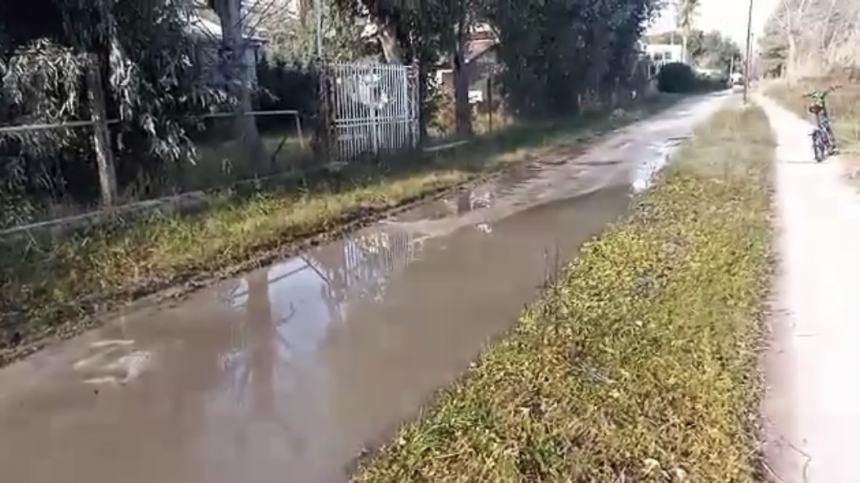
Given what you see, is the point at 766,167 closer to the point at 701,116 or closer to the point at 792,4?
the point at 701,116

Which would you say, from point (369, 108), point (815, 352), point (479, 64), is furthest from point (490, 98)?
point (815, 352)

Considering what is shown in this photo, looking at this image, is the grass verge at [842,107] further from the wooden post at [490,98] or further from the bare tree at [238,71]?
the bare tree at [238,71]

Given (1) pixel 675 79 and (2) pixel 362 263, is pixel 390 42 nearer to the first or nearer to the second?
(2) pixel 362 263

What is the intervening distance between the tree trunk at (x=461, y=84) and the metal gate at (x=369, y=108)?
222cm

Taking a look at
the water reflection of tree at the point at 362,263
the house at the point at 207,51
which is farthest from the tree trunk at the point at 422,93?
the water reflection of tree at the point at 362,263

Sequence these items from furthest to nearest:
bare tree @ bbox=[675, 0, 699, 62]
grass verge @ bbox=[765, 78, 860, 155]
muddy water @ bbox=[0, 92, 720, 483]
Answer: bare tree @ bbox=[675, 0, 699, 62]
grass verge @ bbox=[765, 78, 860, 155]
muddy water @ bbox=[0, 92, 720, 483]

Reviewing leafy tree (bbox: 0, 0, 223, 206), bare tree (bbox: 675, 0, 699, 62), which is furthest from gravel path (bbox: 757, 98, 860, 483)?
bare tree (bbox: 675, 0, 699, 62)

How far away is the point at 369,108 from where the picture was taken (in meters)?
14.8

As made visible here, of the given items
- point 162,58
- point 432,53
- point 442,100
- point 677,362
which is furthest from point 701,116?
point 677,362

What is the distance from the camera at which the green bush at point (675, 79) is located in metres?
53.8

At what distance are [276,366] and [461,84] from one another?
14.8 metres

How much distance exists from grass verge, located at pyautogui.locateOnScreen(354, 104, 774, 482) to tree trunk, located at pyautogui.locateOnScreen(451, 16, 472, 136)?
1166 centimetres

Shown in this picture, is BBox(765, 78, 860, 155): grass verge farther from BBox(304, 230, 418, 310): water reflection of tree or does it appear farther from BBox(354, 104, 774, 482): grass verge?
BBox(354, 104, 774, 482): grass verge

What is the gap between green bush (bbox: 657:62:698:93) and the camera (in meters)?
53.8
